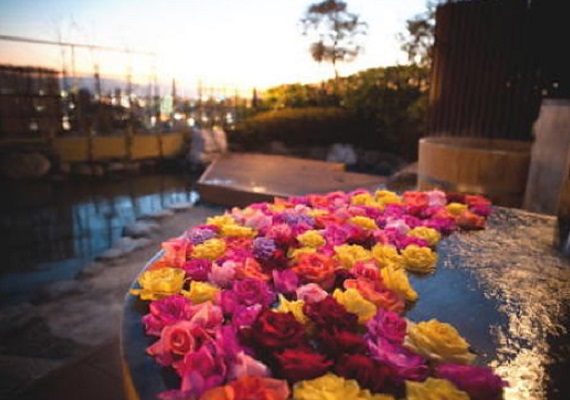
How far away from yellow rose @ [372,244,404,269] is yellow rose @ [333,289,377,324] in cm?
55

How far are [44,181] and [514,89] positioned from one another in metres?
15.5

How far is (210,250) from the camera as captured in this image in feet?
7.45

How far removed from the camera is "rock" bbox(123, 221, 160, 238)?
766 centimetres

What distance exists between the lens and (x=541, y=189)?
4.70 meters

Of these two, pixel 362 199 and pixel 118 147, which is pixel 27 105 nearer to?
pixel 118 147

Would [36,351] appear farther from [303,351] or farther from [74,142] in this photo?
[74,142]

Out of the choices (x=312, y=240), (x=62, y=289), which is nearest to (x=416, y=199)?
(x=312, y=240)

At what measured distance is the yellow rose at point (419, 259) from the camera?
2250mm

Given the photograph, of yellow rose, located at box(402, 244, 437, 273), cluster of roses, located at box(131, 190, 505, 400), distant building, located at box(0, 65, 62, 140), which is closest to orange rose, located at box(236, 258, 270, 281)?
cluster of roses, located at box(131, 190, 505, 400)

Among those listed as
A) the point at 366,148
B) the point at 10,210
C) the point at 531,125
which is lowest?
the point at 10,210

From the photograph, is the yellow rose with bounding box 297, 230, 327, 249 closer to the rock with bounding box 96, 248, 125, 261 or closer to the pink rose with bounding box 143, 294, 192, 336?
the pink rose with bounding box 143, 294, 192, 336

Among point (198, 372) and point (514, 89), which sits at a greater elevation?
point (514, 89)

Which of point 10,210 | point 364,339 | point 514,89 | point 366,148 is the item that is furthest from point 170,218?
point 366,148

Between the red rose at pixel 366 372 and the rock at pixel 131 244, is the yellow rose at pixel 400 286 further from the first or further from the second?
the rock at pixel 131 244
